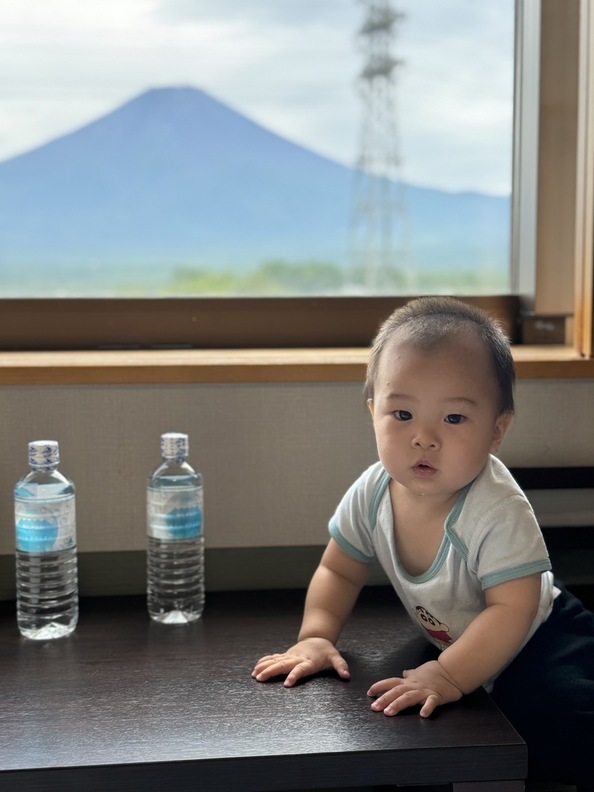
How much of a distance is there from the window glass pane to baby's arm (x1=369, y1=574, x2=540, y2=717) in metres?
0.78

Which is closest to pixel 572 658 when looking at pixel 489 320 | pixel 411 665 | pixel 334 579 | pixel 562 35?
pixel 411 665

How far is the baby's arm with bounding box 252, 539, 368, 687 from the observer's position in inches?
46.1

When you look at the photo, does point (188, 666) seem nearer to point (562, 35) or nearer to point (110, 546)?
point (110, 546)

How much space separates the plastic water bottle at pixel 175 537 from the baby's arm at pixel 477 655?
0.40 metres

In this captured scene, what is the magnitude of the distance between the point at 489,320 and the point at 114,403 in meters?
0.60

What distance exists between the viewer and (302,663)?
1.17 metres

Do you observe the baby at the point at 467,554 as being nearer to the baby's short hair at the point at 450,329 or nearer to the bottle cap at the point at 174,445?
the baby's short hair at the point at 450,329

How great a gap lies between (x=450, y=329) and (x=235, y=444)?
0.45 metres

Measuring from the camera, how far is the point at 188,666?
122 centimetres

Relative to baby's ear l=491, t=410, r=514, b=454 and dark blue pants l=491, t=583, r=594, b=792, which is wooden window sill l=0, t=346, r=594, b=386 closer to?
baby's ear l=491, t=410, r=514, b=454

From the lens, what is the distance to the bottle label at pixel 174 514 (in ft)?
4.62

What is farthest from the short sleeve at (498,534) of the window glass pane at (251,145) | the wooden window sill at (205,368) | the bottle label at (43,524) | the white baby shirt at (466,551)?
the window glass pane at (251,145)

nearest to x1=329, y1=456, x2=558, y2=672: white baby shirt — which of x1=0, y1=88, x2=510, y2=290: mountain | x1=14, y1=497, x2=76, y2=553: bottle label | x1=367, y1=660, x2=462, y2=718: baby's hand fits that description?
x1=367, y1=660, x2=462, y2=718: baby's hand

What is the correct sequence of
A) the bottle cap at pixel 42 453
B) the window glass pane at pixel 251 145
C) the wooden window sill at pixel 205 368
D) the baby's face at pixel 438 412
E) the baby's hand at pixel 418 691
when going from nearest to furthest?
the baby's hand at pixel 418 691 < the baby's face at pixel 438 412 < the bottle cap at pixel 42 453 < the wooden window sill at pixel 205 368 < the window glass pane at pixel 251 145
